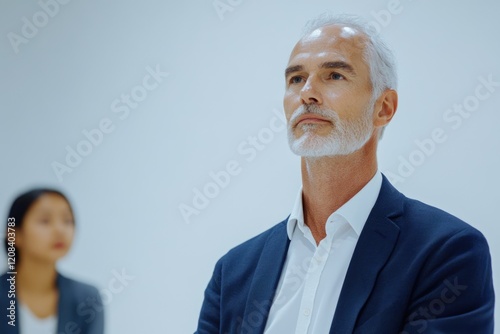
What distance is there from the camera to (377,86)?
1.71 m

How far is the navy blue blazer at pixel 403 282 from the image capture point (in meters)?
1.37

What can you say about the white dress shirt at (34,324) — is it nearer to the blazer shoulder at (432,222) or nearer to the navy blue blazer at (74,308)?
the navy blue blazer at (74,308)

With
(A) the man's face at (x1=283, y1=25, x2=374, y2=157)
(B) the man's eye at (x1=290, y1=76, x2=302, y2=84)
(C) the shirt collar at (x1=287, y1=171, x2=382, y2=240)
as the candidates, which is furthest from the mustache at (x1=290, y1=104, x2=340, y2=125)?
(C) the shirt collar at (x1=287, y1=171, x2=382, y2=240)

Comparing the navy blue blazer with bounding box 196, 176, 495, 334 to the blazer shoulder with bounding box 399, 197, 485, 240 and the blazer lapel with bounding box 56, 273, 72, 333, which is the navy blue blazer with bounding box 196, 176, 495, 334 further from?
the blazer lapel with bounding box 56, 273, 72, 333

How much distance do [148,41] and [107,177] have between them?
0.61 m

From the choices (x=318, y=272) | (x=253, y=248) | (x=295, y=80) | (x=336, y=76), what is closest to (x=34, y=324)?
(x=253, y=248)

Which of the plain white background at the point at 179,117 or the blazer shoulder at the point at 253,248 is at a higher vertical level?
the plain white background at the point at 179,117

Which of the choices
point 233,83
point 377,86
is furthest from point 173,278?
point 377,86

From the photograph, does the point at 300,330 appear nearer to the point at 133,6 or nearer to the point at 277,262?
the point at 277,262

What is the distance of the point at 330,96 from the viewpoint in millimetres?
1626

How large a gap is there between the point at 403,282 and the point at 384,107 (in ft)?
1.84

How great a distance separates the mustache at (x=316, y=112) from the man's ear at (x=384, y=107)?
165mm

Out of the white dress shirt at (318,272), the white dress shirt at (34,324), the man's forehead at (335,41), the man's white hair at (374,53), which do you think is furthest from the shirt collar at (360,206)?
the white dress shirt at (34,324)

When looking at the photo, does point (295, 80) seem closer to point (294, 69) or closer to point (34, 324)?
point (294, 69)
